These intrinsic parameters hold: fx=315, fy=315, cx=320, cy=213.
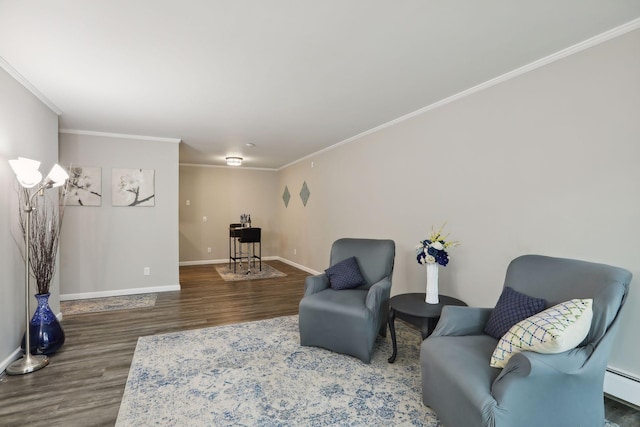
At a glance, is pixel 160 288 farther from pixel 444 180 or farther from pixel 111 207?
pixel 444 180

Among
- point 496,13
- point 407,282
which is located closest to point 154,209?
point 407,282

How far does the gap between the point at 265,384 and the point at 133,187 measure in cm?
395

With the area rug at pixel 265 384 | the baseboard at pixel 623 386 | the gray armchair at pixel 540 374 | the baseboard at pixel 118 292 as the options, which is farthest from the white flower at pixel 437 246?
the baseboard at pixel 118 292

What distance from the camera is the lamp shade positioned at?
2432 millimetres

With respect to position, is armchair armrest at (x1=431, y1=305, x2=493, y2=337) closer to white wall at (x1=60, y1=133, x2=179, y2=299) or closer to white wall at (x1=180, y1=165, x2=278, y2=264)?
white wall at (x1=60, y1=133, x2=179, y2=299)

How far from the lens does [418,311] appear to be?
2461 millimetres

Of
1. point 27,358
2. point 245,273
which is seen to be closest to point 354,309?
point 27,358

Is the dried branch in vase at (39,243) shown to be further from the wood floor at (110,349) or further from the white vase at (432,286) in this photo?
the white vase at (432,286)

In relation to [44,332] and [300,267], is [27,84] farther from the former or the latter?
[300,267]

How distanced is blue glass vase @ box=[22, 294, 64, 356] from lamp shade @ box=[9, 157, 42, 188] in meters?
1.09

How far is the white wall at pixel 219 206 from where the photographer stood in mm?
7770

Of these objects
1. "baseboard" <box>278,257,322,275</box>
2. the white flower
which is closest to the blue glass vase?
the white flower

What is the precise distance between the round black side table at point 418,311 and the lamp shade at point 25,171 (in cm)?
309

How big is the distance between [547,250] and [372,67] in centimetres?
202
